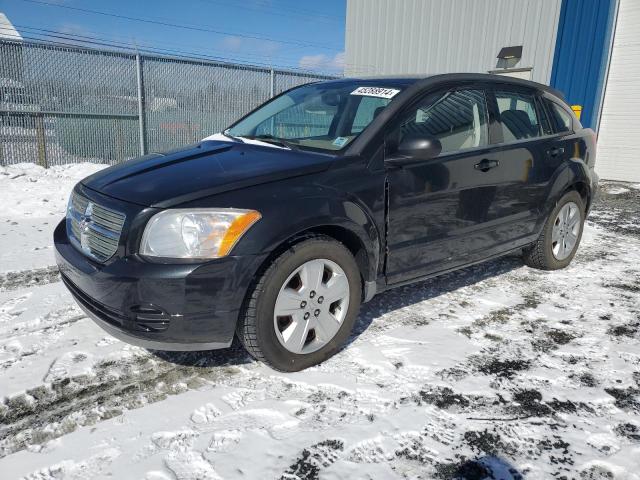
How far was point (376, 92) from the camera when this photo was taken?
11.0 ft

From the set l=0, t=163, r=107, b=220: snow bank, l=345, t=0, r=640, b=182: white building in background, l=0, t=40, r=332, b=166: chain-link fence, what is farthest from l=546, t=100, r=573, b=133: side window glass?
l=345, t=0, r=640, b=182: white building in background

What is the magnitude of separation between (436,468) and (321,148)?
183 centimetres

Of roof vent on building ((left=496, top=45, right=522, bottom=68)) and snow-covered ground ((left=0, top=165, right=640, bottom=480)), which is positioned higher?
roof vent on building ((left=496, top=45, right=522, bottom=68))

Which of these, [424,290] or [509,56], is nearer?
[424,290]

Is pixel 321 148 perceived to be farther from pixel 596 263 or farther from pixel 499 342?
pixel 596 263

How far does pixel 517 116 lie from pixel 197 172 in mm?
2705

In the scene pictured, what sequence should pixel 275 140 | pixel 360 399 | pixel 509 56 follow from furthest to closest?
1. pixel 509 56
2. pixel 275 140
3. pixel 360 399

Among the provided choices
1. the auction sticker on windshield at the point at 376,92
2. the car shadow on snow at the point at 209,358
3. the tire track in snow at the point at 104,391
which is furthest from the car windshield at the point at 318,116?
the tire track in snow at the point at 104,391

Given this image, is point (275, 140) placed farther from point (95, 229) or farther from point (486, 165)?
point (486, 165)

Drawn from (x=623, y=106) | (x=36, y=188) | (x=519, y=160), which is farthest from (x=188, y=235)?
(x=623, y=106)

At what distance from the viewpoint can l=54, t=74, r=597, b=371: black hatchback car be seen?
233cm

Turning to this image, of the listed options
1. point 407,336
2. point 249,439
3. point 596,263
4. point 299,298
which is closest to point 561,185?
point 596,263

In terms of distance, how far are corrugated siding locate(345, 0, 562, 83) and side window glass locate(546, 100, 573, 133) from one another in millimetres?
7635

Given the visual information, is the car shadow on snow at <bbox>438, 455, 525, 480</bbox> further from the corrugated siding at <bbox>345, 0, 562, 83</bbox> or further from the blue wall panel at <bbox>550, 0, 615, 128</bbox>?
the corrugated siding at <bbox>345, 0, 562, 83</bbox>
